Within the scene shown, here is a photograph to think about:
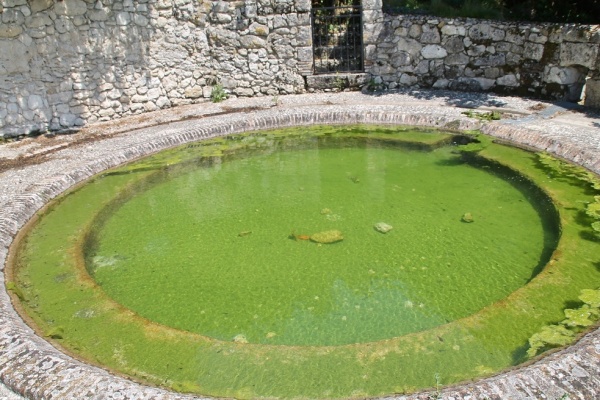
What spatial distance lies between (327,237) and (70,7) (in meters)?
5.95

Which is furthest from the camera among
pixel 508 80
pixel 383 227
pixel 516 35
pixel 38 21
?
pixel 508 80

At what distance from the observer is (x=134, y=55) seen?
386 inches

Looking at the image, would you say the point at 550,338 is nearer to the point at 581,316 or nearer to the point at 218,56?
the point at 581,316

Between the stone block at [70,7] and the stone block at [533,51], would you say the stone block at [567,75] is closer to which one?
the stone block at [533,51]

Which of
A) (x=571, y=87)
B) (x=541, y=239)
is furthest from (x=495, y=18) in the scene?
(x=541, y=239)

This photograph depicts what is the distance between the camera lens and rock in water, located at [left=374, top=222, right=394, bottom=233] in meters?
6.15

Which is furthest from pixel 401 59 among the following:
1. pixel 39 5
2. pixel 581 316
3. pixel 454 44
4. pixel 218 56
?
pixel 581 316

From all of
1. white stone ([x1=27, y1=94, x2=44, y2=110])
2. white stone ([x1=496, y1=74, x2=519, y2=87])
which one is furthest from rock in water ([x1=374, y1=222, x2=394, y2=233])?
white stone ([x1=27, y1=94, x2=44, y2=110])

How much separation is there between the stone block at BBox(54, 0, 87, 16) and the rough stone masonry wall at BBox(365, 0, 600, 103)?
16.0 ft

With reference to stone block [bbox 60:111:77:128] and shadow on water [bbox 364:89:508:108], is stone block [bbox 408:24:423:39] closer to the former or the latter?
shadow on water [bbox 364:89:508:108]

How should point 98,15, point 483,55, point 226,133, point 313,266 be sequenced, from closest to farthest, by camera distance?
point 313,266, point 226,133, point 98,15, point 483,55

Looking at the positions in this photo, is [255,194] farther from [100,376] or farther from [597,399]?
[597,399]

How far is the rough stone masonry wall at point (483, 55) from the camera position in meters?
9.02

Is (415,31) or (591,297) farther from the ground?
(415,31)
